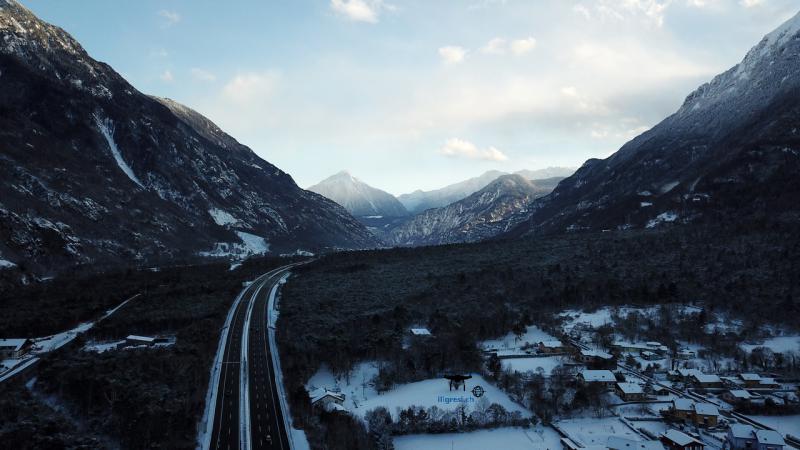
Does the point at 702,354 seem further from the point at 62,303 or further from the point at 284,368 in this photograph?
the point at 62,303

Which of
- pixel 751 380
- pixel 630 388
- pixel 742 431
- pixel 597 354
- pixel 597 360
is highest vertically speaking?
pixel 597 354

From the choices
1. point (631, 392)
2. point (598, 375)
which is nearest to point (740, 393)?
point (631, 392)

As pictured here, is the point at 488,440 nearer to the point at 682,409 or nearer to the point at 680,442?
the point at 680,442

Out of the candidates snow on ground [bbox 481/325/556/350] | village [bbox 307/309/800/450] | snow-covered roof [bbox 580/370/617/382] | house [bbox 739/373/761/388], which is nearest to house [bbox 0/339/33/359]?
village [bbox 307/309/800/450]

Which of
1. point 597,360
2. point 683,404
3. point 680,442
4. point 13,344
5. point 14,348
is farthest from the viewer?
point 13,344

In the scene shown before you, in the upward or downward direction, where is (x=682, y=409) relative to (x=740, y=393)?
upward

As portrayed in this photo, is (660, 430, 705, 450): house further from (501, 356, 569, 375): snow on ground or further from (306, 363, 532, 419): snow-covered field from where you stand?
(501, 356, 569, 375): snow on ground

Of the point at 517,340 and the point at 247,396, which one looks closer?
the point at 247,396
